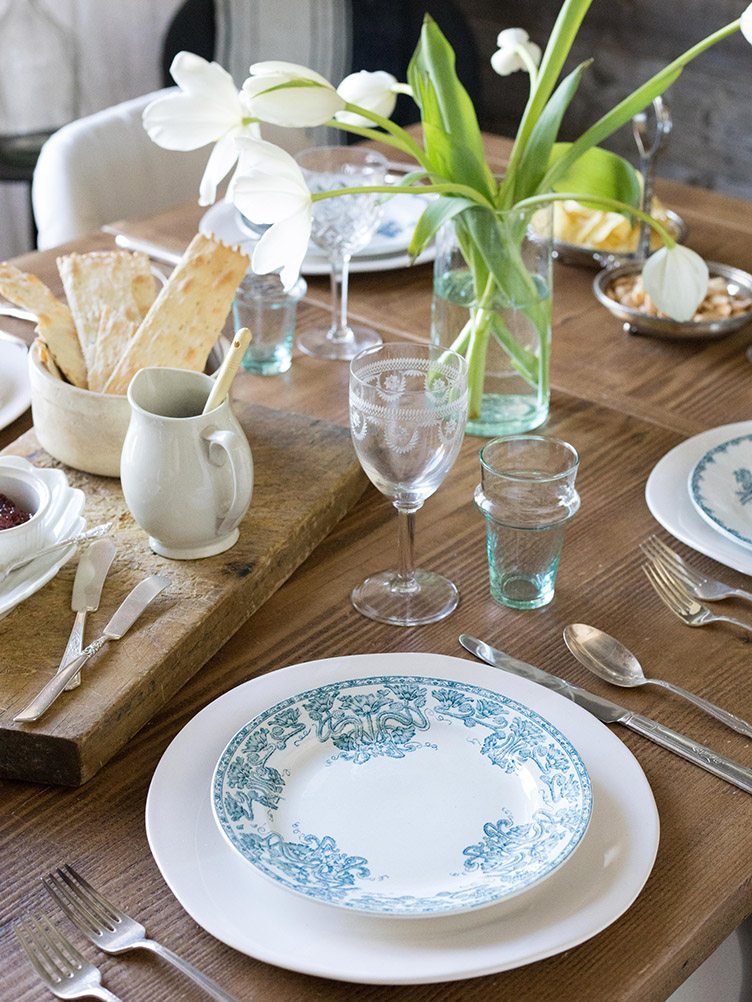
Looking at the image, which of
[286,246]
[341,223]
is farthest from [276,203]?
[341,223]

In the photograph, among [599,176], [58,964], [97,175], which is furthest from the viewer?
[97,175]

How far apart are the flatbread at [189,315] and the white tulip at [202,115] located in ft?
0.22

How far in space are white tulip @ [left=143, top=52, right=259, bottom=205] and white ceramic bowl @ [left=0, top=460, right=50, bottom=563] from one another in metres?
0.29

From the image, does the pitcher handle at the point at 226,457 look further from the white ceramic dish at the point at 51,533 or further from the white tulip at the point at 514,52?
the white tulip at the point at 514,52

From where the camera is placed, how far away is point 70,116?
3.10 m

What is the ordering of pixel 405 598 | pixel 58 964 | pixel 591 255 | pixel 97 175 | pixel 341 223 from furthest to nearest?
pixel 97 175 → pixel 591 255 → pixel 341 223 → pixel 405 598 → pixel 58 964

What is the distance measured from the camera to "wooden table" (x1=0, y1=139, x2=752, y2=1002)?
2.21 feet

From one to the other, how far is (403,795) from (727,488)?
48 cm

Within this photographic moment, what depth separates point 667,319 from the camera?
4.55ft

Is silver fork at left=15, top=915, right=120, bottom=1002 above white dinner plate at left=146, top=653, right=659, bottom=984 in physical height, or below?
below

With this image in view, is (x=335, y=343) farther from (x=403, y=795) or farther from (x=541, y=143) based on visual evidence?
(x=403, y=795)

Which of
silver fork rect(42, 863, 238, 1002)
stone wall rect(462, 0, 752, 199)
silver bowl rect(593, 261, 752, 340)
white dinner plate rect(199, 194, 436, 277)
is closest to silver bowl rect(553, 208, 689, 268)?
silver bowl rect(593, 261, 752, 340)

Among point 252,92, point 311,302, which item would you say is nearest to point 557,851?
point 252,92

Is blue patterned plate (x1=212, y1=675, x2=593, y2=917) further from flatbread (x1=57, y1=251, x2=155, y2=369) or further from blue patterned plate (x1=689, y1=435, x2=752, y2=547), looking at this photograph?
flatbread (x1=57, y1=251, x2=155, y2=369)
